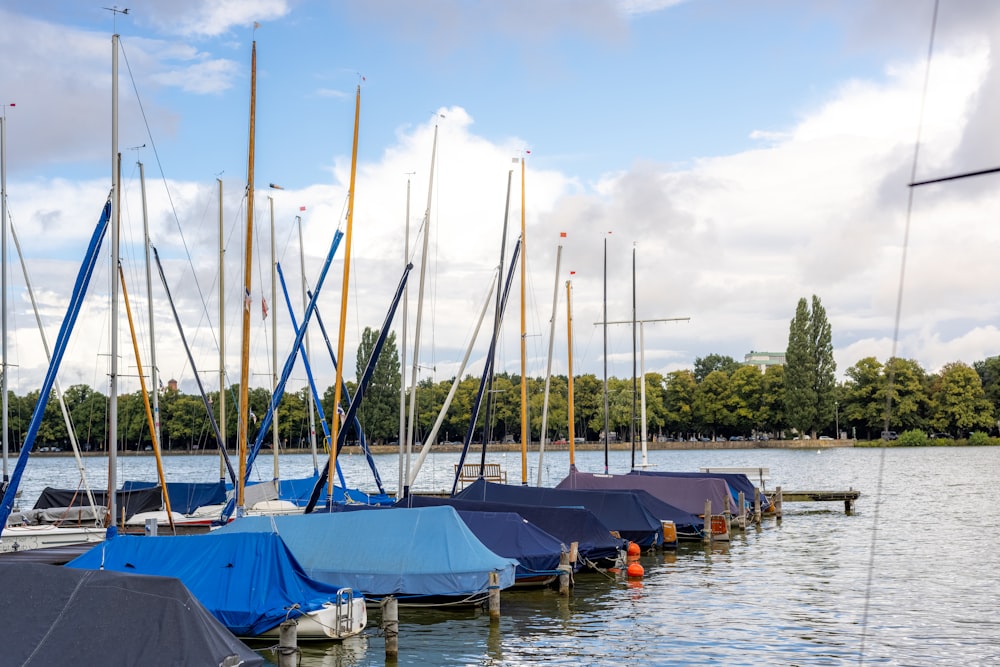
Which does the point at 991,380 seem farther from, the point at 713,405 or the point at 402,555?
the point at 402,555

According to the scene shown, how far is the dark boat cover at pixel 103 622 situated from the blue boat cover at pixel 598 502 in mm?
22648

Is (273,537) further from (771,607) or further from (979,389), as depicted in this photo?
(979,389)

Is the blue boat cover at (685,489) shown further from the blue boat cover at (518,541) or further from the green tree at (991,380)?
the green tree at (991,380)

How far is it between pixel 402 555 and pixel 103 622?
1163 centimetres

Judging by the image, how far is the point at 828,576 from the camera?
34875 mm

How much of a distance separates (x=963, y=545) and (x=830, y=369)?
117749mm

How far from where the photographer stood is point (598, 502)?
38.3m

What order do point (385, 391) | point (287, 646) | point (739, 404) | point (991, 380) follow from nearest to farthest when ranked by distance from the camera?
1. point (287, 646)
2. point (385, 391)
3. point (991, 380)
4. point (739, 404)

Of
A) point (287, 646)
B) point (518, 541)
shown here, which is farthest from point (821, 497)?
point (287, 646)

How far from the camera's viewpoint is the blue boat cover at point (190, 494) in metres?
47.2

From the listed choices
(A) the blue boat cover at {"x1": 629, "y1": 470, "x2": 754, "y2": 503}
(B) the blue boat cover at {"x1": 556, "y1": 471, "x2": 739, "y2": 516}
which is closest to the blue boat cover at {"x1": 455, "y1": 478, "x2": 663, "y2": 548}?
(B) the blue boat cover at {"x1": 556, "y1": 471, "x2": 739, "y2": 516}

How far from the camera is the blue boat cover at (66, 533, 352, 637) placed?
21203 mm

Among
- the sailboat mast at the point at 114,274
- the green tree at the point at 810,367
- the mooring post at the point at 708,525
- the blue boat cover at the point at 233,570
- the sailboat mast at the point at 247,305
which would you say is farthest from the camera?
the green tree at the point at 810,367

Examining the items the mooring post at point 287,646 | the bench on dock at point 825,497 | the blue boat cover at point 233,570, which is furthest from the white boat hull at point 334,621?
the bench on dock at point 825,497
